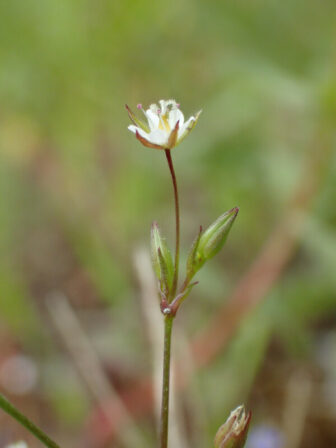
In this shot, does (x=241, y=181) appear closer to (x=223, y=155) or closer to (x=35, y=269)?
(x=223, y=155)

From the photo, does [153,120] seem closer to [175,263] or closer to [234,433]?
[175,263]

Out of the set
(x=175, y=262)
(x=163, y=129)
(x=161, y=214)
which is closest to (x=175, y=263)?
(x=175, y=262)

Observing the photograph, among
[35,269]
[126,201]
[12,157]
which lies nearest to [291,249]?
[126,201]

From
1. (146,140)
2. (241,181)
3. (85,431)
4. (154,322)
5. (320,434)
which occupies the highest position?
(146,140)

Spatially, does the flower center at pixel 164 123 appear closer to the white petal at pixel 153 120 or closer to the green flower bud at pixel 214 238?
the white petal at pixel 153 120

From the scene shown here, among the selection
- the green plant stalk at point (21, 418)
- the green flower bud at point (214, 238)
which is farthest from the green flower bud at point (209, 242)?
the green plant stalk at point (21, 418)

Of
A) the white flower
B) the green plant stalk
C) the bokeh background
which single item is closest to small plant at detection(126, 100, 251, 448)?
the white flower
